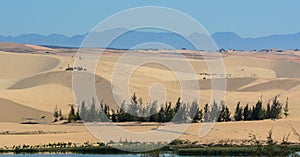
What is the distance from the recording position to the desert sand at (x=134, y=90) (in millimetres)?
45625

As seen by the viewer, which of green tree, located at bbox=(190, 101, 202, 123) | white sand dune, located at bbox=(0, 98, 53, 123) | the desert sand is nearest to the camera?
the desert sand

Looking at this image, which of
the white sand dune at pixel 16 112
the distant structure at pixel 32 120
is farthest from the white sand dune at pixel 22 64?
the distant structure at pixel 32 120

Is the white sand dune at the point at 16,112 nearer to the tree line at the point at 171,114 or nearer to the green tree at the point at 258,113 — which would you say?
the tree line at the point at 171,114

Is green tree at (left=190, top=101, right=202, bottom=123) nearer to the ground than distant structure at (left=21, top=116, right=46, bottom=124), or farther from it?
farther from it

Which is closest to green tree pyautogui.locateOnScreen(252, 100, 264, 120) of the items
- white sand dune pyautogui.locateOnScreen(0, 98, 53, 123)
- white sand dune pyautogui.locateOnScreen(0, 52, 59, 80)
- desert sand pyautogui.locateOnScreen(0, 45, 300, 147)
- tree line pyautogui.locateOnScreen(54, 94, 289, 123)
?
tree line pyautogui.locateOnScreen(54, 94, 289, 123)

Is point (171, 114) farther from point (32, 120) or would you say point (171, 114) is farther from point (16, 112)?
point (16, 112)

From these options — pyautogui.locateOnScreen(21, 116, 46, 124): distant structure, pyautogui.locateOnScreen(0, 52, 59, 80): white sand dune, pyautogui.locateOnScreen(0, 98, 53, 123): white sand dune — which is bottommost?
pyautogui.locateOnScreen(21, 116, 46, 124): distant structure

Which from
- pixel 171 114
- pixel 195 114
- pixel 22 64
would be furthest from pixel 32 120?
pixel 22 64

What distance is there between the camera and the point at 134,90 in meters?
69.3

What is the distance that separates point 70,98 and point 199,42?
27.7 m

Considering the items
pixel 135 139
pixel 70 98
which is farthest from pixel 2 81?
pixel 135 139

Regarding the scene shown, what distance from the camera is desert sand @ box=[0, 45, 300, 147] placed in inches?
1796

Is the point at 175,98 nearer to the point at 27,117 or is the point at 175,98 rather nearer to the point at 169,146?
the point at 27,117

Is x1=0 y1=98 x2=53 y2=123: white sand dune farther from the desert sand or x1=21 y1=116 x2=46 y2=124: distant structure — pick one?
x1=21 y1=116 x2=46 y2=124: distant structure
